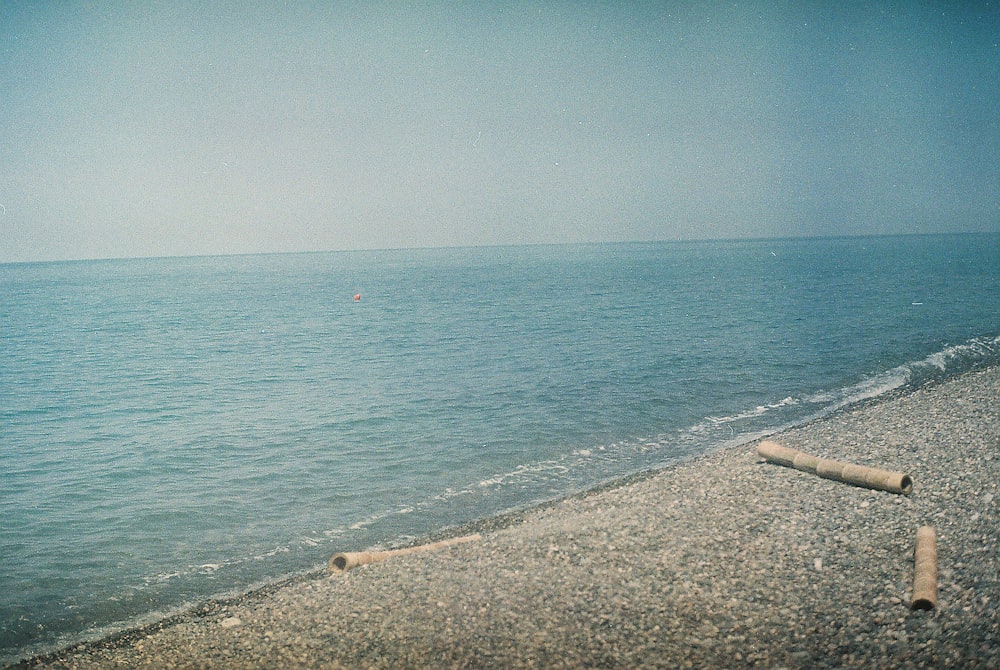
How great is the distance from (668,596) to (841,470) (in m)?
6.43

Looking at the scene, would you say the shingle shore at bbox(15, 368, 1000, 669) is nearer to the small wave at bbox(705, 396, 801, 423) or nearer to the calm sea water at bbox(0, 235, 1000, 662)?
the calm sea water at bbox(0, 235, 1000, 662)

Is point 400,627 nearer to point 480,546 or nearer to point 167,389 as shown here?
point 480,546

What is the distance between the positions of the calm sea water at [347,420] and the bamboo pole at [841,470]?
4395 millimetres

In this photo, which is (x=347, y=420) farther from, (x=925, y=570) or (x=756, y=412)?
(x=925, y=570)

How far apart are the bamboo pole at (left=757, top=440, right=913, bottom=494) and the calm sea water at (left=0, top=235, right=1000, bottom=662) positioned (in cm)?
439

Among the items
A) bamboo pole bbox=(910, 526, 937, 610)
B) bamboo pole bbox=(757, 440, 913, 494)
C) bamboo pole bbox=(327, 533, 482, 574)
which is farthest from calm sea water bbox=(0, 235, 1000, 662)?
bamboo pole bbox=(910, 526, 937, 610)

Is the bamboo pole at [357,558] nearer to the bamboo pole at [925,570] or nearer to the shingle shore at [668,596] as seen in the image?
the shingle shore at [668,596]

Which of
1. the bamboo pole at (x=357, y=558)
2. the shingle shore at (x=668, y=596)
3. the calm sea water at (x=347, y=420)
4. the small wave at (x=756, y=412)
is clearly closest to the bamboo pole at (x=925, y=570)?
the shingle shore at (x=668, y=596)

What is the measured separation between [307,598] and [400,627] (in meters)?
2.32

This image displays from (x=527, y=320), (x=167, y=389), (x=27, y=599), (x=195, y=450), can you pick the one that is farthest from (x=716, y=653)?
(x=527, y=320)

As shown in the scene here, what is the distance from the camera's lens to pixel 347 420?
26.8 metres

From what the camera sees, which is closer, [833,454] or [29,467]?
[833,454]

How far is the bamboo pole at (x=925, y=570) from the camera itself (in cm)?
920

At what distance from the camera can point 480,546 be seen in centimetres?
1315
